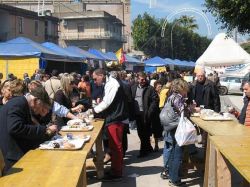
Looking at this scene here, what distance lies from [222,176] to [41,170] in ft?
8.29

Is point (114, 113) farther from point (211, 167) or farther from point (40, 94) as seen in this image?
point (40, 94)

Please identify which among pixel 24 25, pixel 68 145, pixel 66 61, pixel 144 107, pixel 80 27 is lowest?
pixel 144 107

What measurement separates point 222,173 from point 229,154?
3.34 feet

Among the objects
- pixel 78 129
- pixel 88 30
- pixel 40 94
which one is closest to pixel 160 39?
pixel 88 30

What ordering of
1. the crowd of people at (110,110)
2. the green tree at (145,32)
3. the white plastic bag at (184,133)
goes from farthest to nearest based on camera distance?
the green tree at (145,32)
the white plastic bag at (184,133)
the crowd of people at (110,110)

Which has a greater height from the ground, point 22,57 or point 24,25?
point 24,25

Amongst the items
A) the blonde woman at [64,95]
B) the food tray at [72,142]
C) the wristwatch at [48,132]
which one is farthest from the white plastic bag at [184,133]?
the wristwatch at [48,132]

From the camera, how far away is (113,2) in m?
90.9

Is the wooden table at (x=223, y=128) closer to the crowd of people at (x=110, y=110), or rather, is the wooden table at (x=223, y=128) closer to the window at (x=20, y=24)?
the crowd of people at (x=110, y=110)

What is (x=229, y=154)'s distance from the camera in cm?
498

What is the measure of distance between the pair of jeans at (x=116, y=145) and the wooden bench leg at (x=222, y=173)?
263 cm

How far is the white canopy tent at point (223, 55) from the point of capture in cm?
2003

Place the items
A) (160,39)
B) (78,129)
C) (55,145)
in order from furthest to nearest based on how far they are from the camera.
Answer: (160,39) < (78,129) < (55,145)

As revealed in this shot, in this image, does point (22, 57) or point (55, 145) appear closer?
point (55, 145)
